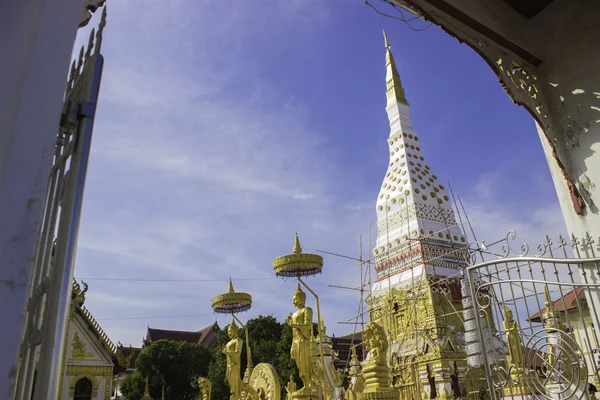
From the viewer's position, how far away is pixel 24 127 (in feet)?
5.17

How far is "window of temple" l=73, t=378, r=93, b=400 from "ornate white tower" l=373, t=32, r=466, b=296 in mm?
12447

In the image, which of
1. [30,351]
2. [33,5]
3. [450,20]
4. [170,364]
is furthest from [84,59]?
[170,364]

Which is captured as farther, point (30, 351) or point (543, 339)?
point (543, 339)

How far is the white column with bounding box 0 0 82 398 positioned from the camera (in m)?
1.40

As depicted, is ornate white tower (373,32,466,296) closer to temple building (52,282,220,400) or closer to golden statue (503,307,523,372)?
golden statue (503,307,523,372)

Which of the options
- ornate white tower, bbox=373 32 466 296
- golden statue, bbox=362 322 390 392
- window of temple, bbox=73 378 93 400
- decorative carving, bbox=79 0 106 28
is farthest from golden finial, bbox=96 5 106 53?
ornate white tower, bbox=373 32 466 296

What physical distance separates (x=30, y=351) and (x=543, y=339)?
3.86m

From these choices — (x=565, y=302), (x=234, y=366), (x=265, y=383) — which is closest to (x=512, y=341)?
(x=265, y=383)

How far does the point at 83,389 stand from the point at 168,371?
14.2 meters

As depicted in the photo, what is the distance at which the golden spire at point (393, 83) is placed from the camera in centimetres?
2686

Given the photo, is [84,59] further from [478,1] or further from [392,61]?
[392,61]

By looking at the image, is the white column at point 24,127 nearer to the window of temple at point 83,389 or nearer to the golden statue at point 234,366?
the golden statue at point 234,366

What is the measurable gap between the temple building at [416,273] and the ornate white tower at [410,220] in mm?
43

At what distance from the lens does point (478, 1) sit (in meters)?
4.71
